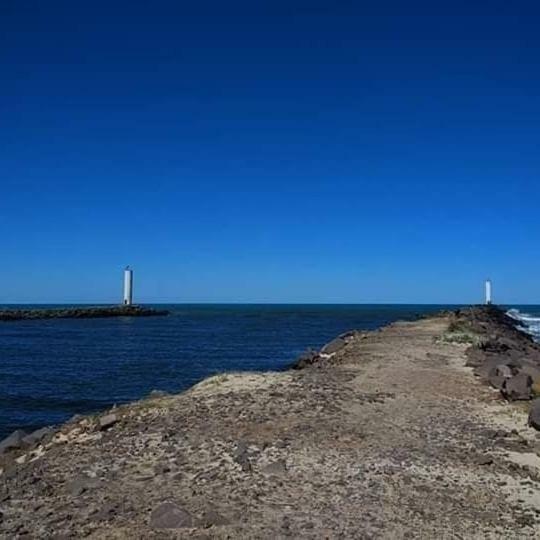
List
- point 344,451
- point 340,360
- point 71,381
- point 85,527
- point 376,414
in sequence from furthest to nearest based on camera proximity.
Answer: point 71,381 < point 340,360 < point 376,414 < point 344,451 < point 85,527

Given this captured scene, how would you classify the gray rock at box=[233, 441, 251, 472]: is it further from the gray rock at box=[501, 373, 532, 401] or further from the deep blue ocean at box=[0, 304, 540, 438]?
the deep blue ocean at box=[0, 304, 540, 438]

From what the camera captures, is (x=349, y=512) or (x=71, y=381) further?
(x=71, y=381)

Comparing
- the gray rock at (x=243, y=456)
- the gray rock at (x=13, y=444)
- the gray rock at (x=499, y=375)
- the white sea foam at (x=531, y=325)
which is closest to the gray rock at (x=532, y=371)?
the gray rock at (x=499, y=375)

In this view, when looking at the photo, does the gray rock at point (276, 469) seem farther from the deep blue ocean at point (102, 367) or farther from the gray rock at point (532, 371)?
the deep blue ocean at point (102, 367)

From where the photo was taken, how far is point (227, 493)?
746cm

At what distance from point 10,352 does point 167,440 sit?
3325 cm

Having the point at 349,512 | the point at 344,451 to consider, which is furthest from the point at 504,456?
the point at 349,512

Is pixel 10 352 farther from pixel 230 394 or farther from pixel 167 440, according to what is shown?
pixel 167 440

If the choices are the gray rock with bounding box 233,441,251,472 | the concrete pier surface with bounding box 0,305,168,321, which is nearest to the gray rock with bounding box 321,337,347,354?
the gray rock with bounding box 233,441,251,472

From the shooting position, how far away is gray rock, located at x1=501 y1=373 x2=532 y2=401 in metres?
13.2

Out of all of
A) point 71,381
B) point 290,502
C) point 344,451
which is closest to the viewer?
point 290,502

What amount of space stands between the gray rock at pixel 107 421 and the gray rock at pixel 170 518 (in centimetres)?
418

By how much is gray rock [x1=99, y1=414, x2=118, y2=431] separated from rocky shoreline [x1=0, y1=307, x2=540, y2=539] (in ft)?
0.18

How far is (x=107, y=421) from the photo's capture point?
35.6 ft
